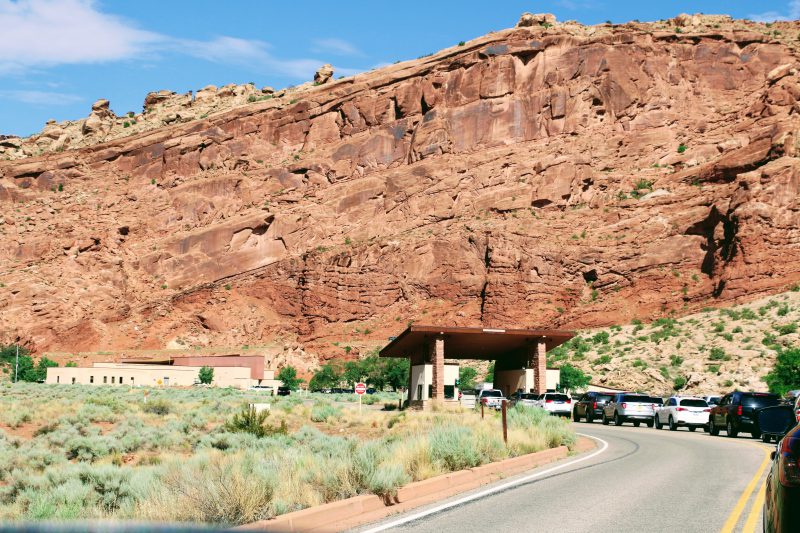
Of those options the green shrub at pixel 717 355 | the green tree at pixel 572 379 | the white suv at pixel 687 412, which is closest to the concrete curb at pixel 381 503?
the white suv at pixel 687 412

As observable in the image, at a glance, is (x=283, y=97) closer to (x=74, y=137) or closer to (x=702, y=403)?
(x=74, y=137)

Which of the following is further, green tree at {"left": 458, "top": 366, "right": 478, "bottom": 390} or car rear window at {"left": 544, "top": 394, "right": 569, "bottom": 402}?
green tree at {"left": 458, "top": 366, "right": 478, "bottom": 390}

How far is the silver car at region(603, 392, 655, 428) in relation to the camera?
133 feet

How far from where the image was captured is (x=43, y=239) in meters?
105

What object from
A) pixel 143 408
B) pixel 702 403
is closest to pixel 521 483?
pixel 702 403

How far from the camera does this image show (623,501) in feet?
44.3

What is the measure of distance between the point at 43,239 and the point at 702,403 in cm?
8911

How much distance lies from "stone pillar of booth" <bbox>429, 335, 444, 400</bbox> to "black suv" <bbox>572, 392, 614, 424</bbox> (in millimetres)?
7341

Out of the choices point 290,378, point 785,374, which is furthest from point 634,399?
point 290,378

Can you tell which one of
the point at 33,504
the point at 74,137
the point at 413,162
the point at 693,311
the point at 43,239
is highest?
the point at 74,137

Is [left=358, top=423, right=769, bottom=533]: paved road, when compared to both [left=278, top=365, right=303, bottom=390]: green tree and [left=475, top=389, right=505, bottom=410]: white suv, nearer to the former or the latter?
[left=475, top=389, right=505, bottom=410]: white suv

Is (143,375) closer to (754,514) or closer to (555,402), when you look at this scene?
(555,402)

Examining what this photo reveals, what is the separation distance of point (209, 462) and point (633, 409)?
29.0 meters

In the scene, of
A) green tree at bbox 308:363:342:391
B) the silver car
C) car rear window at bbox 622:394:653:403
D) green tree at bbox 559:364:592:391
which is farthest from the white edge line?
green tree at bbox 308:363:342:391
